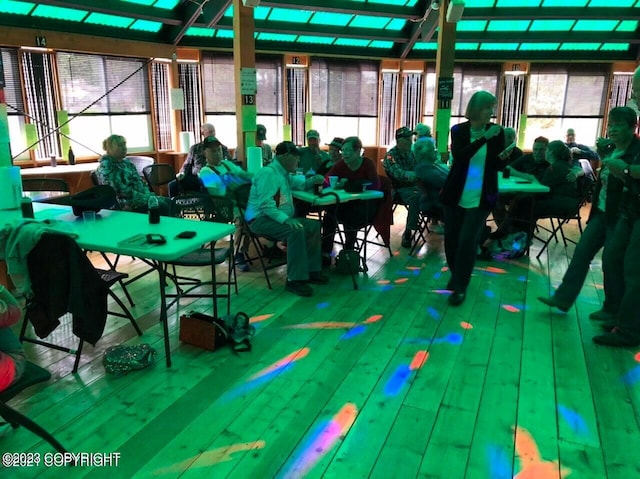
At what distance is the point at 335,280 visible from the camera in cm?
444

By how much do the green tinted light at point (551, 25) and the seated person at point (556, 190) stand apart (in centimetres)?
452

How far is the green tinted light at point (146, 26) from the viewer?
23.7ft

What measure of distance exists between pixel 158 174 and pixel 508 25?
6429 mm

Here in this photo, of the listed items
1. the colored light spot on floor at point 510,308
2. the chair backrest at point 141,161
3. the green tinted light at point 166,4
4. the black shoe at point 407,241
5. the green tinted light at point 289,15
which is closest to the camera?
the colored light spot on floor at point 510,308

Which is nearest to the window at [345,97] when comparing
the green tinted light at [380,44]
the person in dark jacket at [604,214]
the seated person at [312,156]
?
the green tinted light at [380,44]

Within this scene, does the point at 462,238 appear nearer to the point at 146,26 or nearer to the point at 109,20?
the point at 109,20

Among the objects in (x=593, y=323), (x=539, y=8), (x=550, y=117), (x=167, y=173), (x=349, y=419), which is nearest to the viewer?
(x=349, y=419)

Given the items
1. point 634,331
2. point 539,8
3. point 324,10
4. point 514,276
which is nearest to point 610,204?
point 634,331

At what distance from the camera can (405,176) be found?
5.61 m

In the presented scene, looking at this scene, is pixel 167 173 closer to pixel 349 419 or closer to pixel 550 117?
pixel 349 419

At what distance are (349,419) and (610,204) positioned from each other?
7.20 ft

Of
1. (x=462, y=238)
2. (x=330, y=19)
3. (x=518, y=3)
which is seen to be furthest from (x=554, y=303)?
(x=330, y=19)

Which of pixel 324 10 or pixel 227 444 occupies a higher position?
pixel 324 10

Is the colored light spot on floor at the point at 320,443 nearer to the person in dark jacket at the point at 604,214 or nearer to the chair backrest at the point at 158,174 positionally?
the person in dark jacket at the point at 604,214
